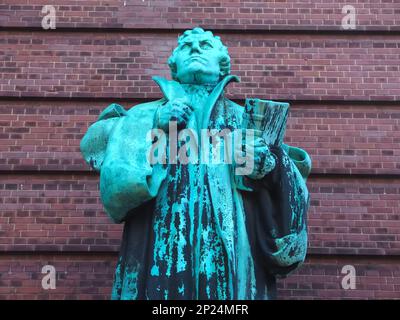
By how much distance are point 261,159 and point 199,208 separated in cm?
45

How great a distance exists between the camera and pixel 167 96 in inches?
206

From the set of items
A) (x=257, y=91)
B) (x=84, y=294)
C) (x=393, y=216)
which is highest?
(x=257, y=91)

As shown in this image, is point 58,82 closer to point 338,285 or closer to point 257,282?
point 338,285

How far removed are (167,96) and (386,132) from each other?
3.16 meters

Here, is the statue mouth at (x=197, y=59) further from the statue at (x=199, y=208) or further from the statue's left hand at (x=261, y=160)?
the statue's left hand at (x=261, y=160)

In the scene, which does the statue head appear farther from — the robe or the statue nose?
the robe

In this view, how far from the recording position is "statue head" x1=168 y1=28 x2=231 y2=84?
5.31 m

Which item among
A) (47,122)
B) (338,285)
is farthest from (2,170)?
(338,285)

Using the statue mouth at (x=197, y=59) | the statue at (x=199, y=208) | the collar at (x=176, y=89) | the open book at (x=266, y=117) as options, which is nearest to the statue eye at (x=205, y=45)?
the statue mouth at (x=197, y=59)

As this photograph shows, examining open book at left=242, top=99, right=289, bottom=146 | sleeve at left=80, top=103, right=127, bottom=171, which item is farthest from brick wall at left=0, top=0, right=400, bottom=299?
open book at left=242, top=99, right=289, bottom=146

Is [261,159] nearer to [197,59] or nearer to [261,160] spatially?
[261,160]

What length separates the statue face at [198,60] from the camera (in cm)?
530

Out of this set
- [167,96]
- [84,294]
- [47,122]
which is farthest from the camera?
[47,122]

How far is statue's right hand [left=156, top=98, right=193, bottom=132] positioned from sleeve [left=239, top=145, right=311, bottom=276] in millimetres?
515
